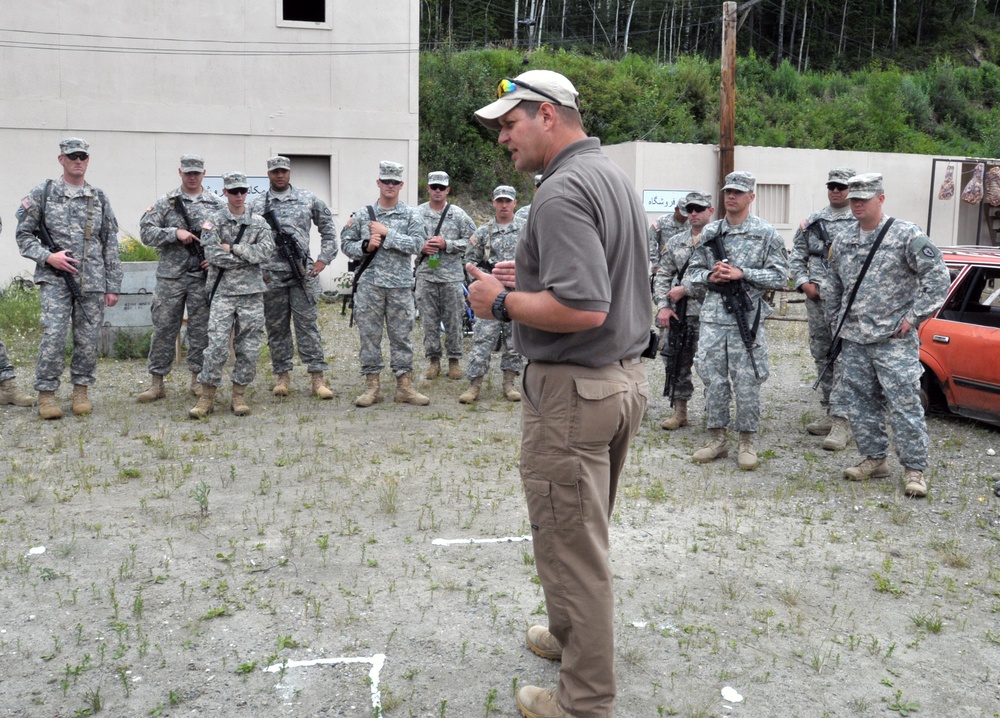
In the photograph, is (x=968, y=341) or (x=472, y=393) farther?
(x=472, y=393)

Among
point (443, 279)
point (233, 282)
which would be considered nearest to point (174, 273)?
point (233, 282)

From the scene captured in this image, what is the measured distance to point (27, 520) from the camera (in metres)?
5.52

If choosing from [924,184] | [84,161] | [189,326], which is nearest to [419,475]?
[189,326]

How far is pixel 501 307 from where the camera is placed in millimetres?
3037

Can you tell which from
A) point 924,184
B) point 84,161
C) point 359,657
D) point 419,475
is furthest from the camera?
point 924,184

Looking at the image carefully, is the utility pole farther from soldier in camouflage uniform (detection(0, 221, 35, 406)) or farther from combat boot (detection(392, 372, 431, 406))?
soldier in camouflage uniform (detection(0, 221, 35, 406))

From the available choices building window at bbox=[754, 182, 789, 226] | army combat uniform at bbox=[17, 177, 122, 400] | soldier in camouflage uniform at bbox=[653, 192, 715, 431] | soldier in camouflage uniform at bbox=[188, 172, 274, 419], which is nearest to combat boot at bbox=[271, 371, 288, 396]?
soldier in camouflage uniform at bbox=[188, 172, 274, 419]

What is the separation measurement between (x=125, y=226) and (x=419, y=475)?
42.1 feet

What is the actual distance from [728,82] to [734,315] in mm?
12443

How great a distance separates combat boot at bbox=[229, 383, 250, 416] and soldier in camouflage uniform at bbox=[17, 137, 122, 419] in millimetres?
1243

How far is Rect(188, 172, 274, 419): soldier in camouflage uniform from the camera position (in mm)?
8055

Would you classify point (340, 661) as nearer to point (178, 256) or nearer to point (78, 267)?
point (78, 267)

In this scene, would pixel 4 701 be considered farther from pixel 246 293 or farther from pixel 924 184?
pixel 924 184

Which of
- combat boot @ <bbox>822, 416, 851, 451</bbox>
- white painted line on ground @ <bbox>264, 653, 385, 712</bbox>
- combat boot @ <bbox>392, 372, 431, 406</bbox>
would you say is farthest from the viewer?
combat boot @ <bbox>392, 372, 431, 406</bbox>
